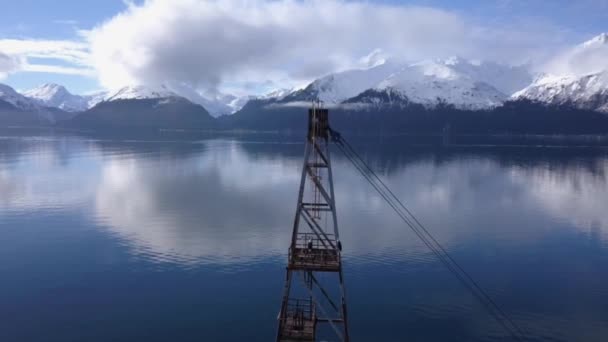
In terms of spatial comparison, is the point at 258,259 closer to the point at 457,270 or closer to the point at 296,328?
the point at 457,270

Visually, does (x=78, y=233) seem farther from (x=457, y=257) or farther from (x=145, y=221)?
(x=457, y=257)

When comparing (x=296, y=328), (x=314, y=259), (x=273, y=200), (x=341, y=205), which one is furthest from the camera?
(x=273, y=200)

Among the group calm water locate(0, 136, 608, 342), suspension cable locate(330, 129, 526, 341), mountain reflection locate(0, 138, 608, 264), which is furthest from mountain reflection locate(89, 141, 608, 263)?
suspension cable locate(330, 129, 526, 341)

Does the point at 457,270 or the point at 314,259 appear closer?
the point at 314,259

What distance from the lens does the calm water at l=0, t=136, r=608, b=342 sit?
129 feet

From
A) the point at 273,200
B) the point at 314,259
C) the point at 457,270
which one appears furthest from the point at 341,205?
the point at 314,259

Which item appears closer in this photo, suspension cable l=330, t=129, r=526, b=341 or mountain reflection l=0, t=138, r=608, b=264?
suspension cable l=330, t=129, r=526, b=341

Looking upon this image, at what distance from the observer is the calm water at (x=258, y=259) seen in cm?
3922

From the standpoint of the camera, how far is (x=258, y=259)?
2110 inches

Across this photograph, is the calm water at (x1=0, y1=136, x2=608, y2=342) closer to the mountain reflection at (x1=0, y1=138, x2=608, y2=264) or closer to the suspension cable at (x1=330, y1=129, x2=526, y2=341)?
the mountain reflection at (x1=0, y1=138, x2=608, y2=264)

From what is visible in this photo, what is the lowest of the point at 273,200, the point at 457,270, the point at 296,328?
the point at 457,270

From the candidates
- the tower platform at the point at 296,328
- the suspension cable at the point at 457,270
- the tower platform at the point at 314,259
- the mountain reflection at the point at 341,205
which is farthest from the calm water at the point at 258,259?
the tower platform at the point at 314,259

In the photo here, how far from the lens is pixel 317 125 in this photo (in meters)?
29.9

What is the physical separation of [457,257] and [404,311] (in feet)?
56.1
